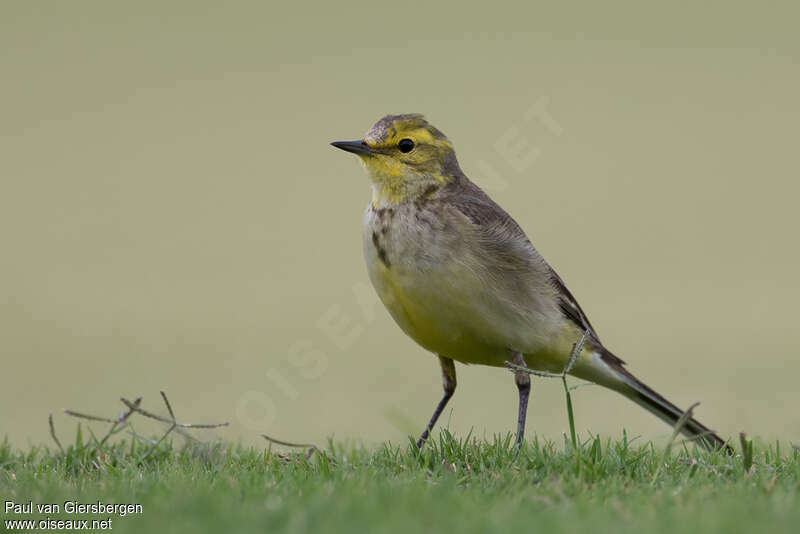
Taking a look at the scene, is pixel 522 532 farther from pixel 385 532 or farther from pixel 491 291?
pixel 491 291

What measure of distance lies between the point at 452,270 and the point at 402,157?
110 cm

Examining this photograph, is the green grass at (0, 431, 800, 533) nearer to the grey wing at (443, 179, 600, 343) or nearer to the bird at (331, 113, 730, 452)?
the bird at (331, 113, 730, 452)

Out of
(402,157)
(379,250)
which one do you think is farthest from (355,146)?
(379,250)

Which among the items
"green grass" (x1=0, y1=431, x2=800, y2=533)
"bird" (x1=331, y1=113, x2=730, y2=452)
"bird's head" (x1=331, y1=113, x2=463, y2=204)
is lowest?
"green grass" (x1=0, y1=431, x2=800, y2=533)

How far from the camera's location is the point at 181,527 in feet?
12.8

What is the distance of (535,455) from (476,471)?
1.12ft

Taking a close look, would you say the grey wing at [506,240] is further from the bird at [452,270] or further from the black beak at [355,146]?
the black beak at [355,146]

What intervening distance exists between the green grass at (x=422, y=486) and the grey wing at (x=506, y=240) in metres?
1.46

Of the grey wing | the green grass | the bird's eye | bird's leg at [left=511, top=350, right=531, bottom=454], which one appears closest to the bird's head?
the bird's eye

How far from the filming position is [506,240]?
7.00 m

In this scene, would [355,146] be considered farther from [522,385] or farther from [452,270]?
[522,385]

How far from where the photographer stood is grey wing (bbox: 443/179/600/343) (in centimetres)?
693

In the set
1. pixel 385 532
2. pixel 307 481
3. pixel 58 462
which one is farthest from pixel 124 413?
pixel 385 532

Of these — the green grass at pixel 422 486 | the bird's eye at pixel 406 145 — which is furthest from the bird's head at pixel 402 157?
the green grass at pixel 422 486
